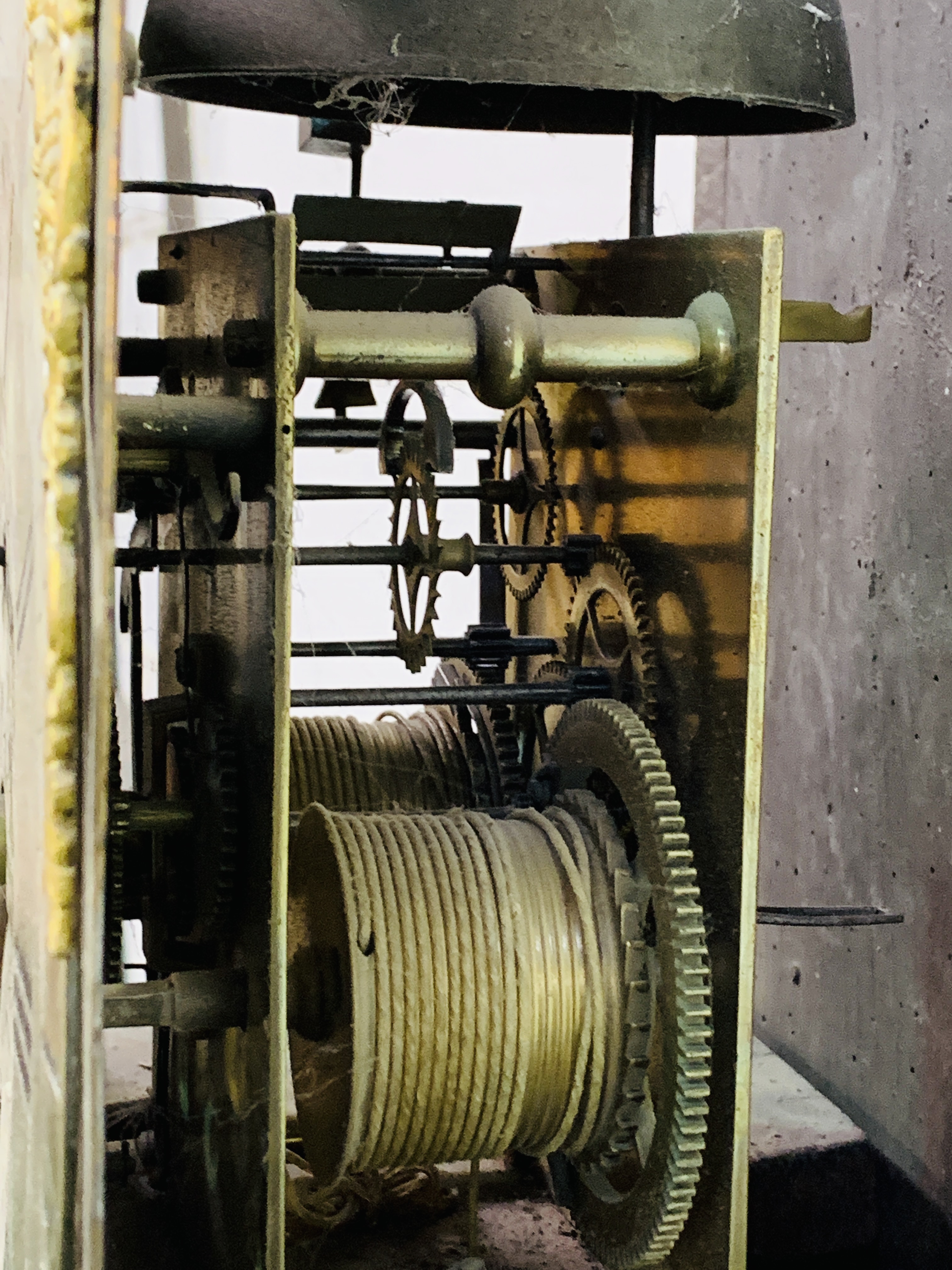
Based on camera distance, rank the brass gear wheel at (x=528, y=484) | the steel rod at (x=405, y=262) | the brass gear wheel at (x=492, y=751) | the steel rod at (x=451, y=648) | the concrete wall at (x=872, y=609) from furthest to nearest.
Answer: the concrete wall at (x=872, y=609), the brass gear wheel at (x=492, y=751), the brass gear wheel at (x=528, y=484), the steel rod at (x=405, y=262), the steel rod at (x=451, y=648)

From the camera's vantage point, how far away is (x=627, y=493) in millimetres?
1975

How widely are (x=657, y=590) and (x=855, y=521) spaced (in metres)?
0.95

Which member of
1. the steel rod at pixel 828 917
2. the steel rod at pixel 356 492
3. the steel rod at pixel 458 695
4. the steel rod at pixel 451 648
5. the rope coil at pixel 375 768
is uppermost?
the steel rod at pixel 356 492

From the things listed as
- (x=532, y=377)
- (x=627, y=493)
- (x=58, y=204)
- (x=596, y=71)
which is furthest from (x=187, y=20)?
(x=58, y=204)

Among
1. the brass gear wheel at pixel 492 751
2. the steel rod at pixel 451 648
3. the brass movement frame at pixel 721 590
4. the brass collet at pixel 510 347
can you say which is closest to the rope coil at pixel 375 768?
the brass gear wheel at pixel 492 751

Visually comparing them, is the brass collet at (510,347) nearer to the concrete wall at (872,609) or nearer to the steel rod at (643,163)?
the steel rod at (643,163)

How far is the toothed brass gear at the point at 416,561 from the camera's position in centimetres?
171

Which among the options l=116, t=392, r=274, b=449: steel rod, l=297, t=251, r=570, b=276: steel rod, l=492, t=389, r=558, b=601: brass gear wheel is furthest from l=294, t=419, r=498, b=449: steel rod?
l=116, t=392, r=274, b=449: steel rod

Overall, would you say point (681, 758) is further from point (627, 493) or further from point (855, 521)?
point (855, 521)

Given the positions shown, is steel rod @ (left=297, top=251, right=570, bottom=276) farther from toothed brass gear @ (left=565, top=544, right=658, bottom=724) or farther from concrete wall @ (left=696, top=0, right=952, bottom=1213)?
concrete wall @ (left=696, top=0, right=952, bottom=1213)

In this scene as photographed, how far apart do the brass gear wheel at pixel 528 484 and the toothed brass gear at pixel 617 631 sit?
0.41 ft

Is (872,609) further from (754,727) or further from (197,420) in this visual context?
(197,420)

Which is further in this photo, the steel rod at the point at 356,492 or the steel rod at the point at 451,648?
the steel rod at the point at 356,492

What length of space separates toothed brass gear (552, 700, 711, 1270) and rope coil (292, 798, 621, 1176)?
4 centimetres
